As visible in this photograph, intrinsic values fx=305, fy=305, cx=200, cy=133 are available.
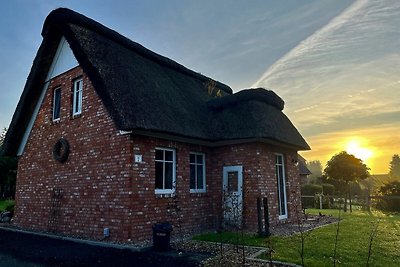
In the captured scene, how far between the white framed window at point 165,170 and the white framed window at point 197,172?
1.17m

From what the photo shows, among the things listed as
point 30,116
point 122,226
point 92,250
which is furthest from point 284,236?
point 30,116

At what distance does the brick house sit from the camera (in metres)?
9.48

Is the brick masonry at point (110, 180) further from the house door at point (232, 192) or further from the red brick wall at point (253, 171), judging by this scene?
the house door at point (232, 192)

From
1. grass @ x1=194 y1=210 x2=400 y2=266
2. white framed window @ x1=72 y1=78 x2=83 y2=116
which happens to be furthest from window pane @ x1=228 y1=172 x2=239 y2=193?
white framed window @ x1=72 y1=78 x2=83 y2=116

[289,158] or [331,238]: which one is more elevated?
[289,158]

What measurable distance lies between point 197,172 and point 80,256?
555 centimetres

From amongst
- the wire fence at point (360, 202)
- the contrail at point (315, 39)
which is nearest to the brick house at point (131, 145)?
the contrail at point (315, 39)

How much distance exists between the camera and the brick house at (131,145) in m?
9.48

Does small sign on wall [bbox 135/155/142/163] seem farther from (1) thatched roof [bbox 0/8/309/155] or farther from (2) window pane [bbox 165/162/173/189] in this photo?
(2) window pane [bbox 165/162/173/189]

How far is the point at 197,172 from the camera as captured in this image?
39.7 ft

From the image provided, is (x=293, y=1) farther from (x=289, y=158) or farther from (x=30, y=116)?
(x=30, y=116)

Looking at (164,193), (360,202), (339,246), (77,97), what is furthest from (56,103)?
(360,202)

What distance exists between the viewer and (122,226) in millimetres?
8953

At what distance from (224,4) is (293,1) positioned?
2344mm
